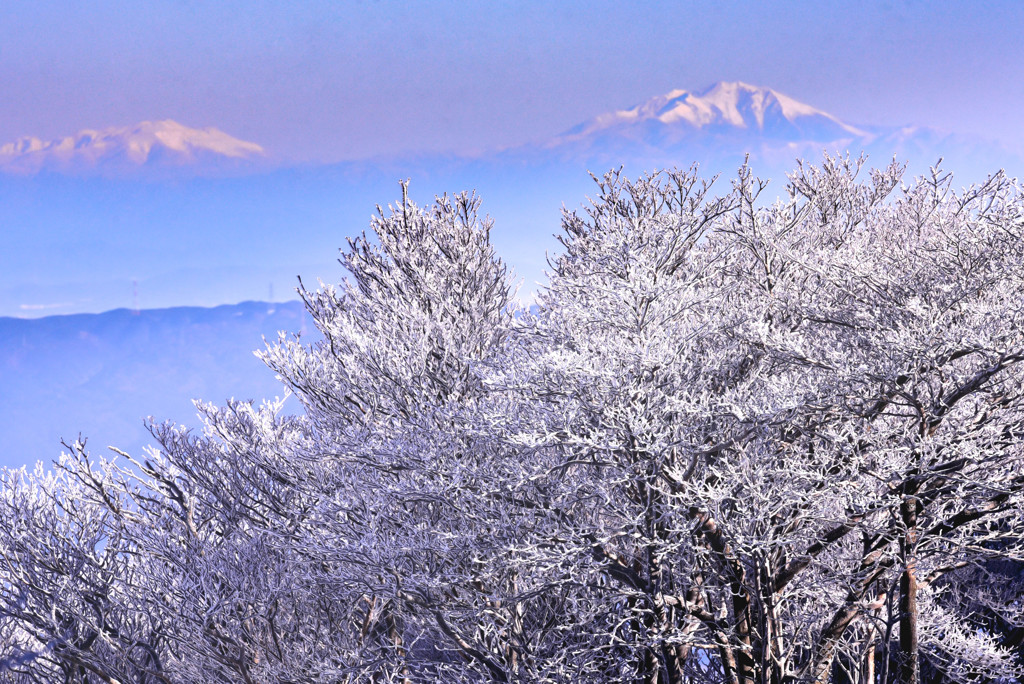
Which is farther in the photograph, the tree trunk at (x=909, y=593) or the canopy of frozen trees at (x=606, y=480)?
the tree trunk at (x=909, y=593)

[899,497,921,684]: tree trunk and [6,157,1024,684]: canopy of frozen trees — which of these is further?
[899,497,921,684]: tree trunk

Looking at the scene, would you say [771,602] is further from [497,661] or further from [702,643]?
[497,661]

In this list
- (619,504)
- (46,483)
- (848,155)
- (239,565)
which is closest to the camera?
(619,504)

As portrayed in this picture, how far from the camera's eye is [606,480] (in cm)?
675

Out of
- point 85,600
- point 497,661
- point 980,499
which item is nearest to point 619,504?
point 497,661

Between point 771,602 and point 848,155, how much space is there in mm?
13491

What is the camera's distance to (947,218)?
11.0 meters

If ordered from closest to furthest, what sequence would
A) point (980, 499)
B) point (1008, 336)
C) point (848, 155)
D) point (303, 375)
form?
point (1008, 336) < point (980, 499) < point (303, 375) < point (848, 155)

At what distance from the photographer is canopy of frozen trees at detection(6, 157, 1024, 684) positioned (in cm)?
645

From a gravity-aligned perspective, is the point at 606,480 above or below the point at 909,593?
above

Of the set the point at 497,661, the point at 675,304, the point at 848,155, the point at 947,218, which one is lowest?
the point at 497,661

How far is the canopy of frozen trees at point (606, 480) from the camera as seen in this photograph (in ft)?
21.1

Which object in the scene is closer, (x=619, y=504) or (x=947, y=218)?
(x=619, y=504)

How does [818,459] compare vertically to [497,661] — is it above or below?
above
